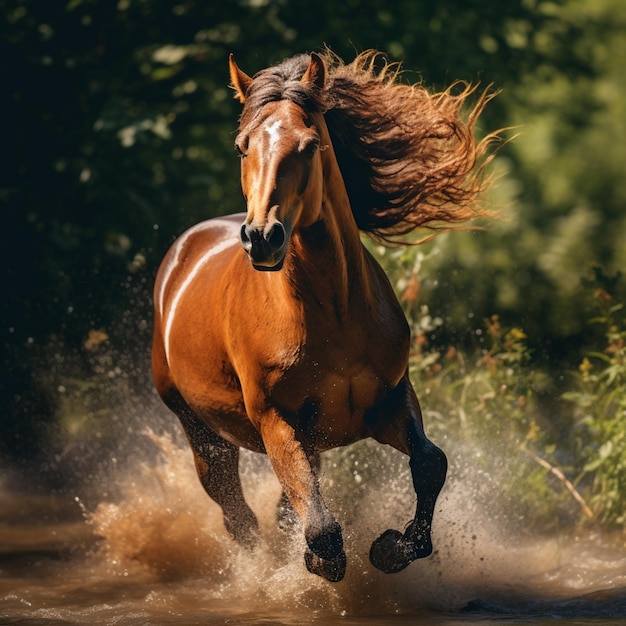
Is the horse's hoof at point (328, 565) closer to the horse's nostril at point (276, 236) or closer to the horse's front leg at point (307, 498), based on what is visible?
the horse's front leg at point (307, 498)

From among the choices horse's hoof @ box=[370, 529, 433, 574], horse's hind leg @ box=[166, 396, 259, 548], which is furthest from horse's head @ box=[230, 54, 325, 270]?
horse's hind leg @ box=[166, 396, 259, 548]

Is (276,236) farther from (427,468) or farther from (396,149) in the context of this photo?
(427,468)

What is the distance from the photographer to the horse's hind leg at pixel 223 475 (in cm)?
637

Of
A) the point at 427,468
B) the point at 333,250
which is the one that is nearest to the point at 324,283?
the point at 333,250

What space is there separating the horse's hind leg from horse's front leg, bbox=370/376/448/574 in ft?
4.50

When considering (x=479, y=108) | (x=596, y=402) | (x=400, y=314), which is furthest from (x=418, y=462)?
(x=596, y=402)

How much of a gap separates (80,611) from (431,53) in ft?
20.2

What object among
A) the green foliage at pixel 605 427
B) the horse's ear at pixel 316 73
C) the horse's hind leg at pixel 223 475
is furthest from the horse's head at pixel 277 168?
the green foliage at pixel 605 427

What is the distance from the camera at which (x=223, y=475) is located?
21.2ft

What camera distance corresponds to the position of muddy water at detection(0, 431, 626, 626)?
5457mm

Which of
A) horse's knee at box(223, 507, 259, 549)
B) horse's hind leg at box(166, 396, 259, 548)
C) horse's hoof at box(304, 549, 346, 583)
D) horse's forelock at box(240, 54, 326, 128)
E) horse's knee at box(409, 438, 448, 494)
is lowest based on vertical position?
horse's hoof at box(304, 549, 346, 583)

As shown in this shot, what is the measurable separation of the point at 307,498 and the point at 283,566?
1215 mm

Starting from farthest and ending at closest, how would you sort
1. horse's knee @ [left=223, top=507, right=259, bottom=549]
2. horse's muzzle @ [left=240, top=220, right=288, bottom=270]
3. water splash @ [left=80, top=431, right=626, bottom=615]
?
horse's knee @ [left=223, top=507, right=259, bottom=549]
water splash @ [left=80, top=431, right=626, bottom=615]
horse's muzzle @ [left=240, top=220, right=288, bottom=270]

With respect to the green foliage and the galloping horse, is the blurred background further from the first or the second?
the galloping horse
